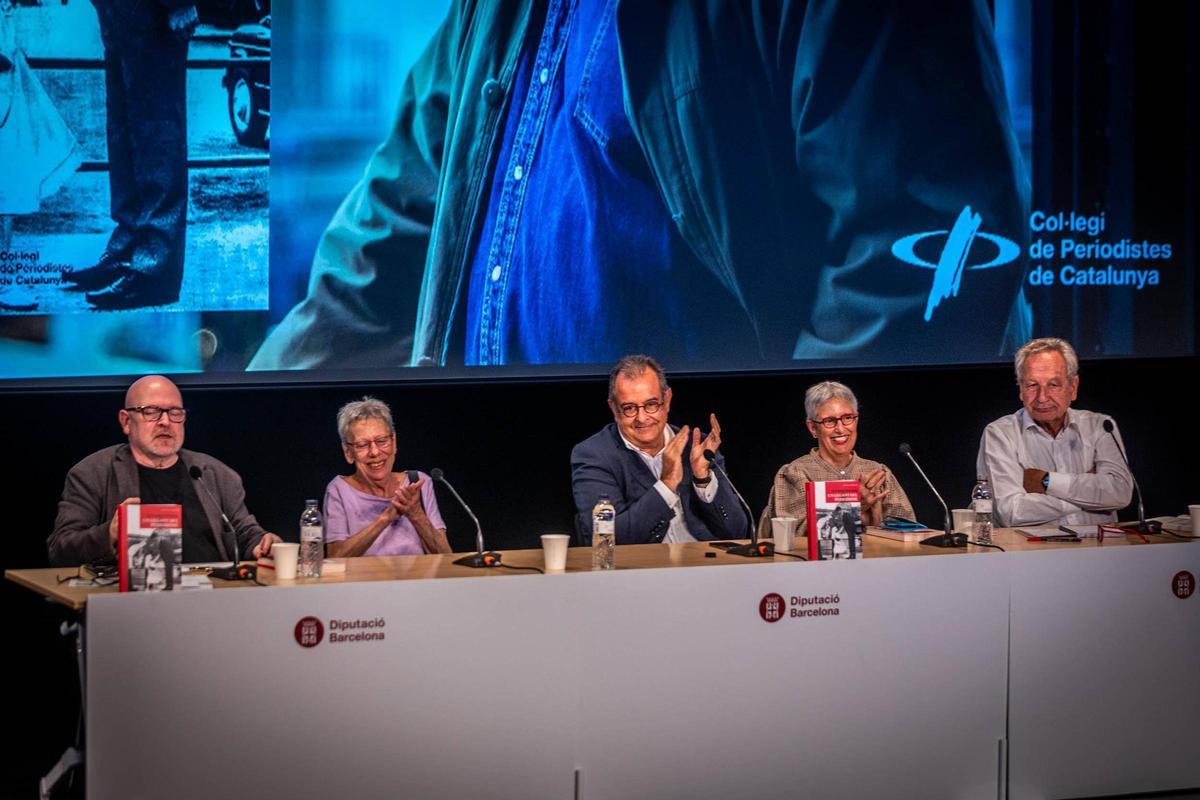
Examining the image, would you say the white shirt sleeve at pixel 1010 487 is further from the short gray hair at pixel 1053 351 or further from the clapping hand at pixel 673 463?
the clapping hand at pixel 673 463

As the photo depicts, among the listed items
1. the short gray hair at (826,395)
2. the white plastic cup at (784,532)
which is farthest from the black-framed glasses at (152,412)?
the short gray hair at (826,395)

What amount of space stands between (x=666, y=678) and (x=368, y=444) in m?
1.19

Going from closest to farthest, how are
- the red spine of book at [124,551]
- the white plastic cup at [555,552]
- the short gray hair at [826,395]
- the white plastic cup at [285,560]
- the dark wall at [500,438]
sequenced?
the red spine of book at [124,551]
the white plastic cup at [285,560]
the white plastic cup at [555,552]
the short gray hair at [826,395]
the dark wall at [500,438]

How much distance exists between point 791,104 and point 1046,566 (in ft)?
7.93

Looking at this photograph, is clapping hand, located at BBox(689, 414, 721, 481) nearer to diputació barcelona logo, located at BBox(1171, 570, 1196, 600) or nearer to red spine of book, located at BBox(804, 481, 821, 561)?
red spine of book, located at BBox(804, 481, 821, 561)

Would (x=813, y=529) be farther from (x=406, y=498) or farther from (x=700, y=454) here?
(x=406, y=498)

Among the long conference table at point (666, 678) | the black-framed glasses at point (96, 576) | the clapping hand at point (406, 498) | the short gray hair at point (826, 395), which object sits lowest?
the long conference table at point (666, 678)

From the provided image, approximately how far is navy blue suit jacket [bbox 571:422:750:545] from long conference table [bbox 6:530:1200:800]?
0.63 ft

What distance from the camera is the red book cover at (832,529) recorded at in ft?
11.6

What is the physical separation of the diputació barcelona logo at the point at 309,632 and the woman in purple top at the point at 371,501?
832mm

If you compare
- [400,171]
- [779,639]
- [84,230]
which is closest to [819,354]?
[400,171]

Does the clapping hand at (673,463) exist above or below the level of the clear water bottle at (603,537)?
above

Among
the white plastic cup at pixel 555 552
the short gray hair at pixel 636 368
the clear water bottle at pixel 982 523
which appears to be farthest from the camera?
the short gray hair at pixel 636 368

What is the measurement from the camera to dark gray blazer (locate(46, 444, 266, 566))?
362 cm
